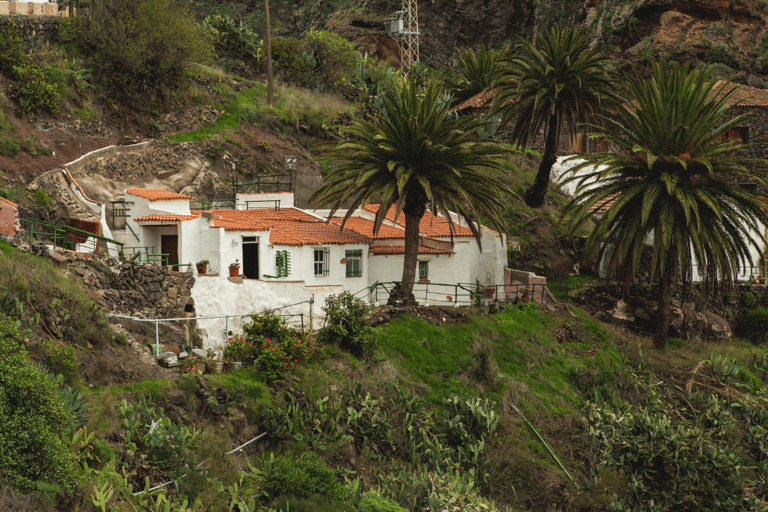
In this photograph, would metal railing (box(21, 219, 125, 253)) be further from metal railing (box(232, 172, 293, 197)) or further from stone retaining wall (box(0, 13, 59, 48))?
stone retaining wall (box(0, 13, 59, 48))

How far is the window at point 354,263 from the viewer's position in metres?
29.9

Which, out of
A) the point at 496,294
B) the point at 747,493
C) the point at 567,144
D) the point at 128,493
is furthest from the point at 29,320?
the point at 567,144

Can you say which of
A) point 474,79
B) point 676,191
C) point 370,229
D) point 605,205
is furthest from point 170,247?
point 474,79

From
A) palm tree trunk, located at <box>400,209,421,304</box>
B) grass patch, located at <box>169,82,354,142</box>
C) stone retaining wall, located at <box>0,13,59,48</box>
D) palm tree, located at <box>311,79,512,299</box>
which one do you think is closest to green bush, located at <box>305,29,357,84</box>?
grass patch, located at <box>169,82,354,142</box>

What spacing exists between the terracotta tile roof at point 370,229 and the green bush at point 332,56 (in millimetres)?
25548

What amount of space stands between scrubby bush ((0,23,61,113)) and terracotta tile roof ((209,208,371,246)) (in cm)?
1262

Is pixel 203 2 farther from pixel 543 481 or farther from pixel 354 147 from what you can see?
pixel 543 481

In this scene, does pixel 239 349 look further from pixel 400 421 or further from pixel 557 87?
pixel 557 87

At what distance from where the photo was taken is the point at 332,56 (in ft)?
185

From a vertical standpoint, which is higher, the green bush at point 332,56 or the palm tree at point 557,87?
the green bush at point 332,56

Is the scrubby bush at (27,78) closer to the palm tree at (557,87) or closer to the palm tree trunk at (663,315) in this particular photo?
the palm tree at (557,87)

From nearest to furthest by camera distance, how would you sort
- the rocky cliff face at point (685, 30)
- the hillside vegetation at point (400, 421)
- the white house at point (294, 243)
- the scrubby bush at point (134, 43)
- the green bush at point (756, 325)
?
the hillside vegetation at point (400, 421), the white house at point (294, 243), the green bush at point (756, 325), the scrubby bush at point (134, 43), the rocky cliff face at point (685, 30)

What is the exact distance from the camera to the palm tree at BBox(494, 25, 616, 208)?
35.0m

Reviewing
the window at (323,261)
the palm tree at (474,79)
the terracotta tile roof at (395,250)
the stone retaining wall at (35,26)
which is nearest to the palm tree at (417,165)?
the window at (323,261)
